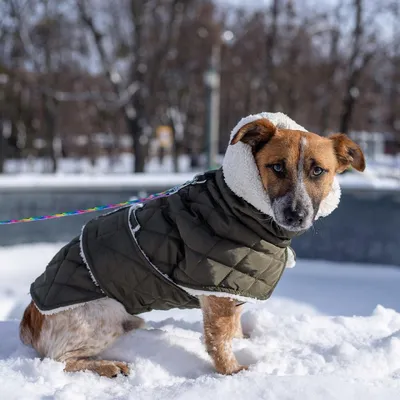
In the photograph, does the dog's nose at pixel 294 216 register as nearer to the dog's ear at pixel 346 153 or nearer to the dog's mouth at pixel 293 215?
the dog's mouth at pixel 293 215

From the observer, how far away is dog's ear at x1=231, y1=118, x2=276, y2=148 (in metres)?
2.54

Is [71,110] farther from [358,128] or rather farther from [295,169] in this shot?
[295,169]

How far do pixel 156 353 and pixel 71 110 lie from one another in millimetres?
36327

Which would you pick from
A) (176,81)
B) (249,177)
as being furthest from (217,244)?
(176,81)

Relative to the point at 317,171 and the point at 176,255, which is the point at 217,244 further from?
the point at 317,171

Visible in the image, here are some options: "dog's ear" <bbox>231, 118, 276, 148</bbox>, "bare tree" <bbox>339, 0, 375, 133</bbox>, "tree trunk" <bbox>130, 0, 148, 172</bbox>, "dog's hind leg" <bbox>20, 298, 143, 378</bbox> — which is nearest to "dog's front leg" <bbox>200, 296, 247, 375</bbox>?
"dog's hind leg" <bbox>20, 298, 143, 378</bbox>

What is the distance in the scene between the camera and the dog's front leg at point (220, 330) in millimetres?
2754

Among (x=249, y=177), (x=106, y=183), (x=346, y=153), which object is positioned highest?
(x=346, y=153)

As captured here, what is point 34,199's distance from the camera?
25.9 feet

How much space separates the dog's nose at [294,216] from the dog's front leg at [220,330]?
630 millimetres

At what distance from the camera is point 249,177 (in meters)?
2.57

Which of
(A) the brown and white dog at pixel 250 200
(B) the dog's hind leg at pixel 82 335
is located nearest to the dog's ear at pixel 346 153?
(A) the brown and white dog at pixel 250 200

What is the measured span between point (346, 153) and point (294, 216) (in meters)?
0.59

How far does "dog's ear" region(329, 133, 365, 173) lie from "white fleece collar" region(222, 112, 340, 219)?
0.47 feet
